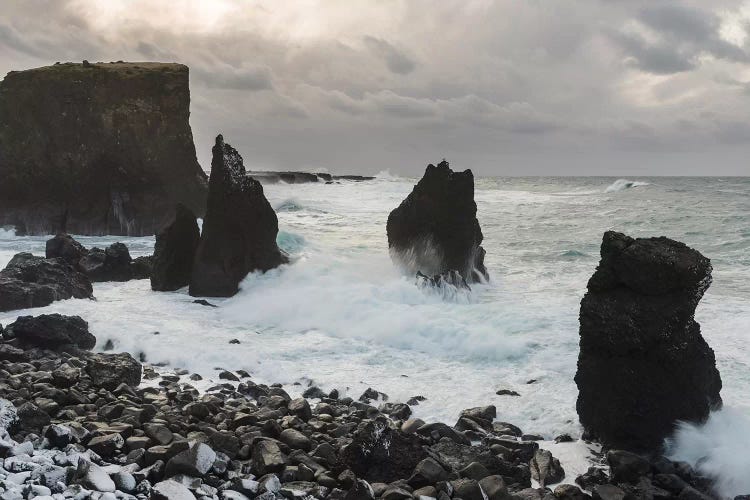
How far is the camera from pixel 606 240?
26.2 feet

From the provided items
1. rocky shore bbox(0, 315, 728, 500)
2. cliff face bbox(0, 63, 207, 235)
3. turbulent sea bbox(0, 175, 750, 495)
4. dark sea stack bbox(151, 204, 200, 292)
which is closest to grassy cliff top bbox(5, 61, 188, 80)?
cliff face bbox(0, 63, 207, 235)

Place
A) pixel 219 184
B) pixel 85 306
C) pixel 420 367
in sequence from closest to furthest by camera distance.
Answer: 1. pixel 420 367
2. pixel 85 306
3. pixel 219 184

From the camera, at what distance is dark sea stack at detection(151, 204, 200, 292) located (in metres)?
16.7

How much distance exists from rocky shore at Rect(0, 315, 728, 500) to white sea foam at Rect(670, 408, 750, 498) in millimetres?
206

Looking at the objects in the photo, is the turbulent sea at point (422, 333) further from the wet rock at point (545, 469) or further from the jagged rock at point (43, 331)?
the jagged rock at point (43, 331)

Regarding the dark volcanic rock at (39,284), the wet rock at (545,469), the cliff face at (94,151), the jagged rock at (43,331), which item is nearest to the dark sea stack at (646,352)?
the wet rock at (545,469)

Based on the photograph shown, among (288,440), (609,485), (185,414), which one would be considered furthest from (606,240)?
(185,414)

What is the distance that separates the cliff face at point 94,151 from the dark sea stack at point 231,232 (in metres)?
16.7

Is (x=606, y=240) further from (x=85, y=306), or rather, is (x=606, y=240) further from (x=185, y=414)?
(x=85, y=306)

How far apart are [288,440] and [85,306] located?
878cm

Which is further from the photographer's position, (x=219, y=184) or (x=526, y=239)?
(x=526, y=239)

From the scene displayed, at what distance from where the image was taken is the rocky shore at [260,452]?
548 centimetres

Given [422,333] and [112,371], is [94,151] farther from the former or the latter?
[112,371]

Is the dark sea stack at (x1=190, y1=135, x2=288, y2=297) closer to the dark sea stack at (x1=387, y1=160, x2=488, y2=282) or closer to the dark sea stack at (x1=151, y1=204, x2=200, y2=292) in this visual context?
the dark sea stack at (x1=151, y1=204, x2=200, y2=292)
